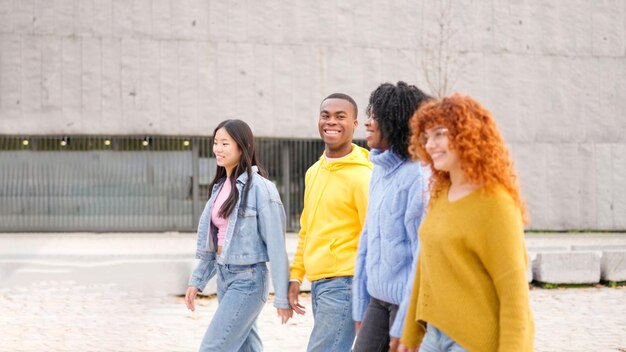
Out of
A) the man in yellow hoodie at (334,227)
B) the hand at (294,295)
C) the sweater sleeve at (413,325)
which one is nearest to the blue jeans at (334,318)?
the man in yellow hoodie at (334,227)

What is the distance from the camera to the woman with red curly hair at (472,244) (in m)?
2.54

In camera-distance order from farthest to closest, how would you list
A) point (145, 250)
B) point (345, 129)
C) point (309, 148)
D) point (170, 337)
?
point (309, 148) < point (145, 250) < point (170, 337) < point (345, 129)

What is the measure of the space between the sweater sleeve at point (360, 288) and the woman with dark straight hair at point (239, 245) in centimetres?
66

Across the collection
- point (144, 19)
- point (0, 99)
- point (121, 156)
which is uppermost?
point (144, 19)

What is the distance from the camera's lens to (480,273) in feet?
8.59

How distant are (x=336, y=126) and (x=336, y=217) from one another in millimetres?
506

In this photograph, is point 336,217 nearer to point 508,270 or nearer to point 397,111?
point 397,111

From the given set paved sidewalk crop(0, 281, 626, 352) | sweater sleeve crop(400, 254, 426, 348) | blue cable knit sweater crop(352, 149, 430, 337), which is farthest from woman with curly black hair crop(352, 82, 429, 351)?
paved sidewalk crop(0, 281, 626, 352)

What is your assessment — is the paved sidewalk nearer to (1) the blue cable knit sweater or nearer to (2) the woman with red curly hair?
(1) the blue cable knit sweater

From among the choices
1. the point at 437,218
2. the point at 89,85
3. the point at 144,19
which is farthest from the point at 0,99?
the point at 437,218

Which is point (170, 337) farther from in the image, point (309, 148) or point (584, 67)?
point (584, 67)

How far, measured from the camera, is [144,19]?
21.2 meters

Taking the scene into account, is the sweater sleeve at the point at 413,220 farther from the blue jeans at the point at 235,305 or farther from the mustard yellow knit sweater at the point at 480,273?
the blue jeans at the point at 235,305

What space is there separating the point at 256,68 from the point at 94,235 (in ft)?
21.1
